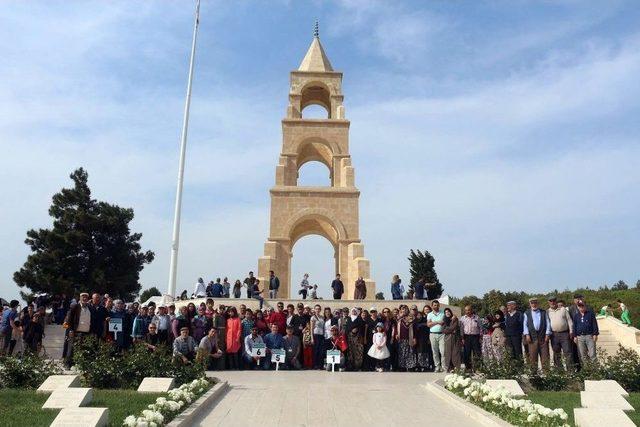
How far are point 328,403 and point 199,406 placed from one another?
1.99 metres

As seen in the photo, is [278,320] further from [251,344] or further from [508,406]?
[508,406]

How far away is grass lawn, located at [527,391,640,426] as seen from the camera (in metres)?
8.23

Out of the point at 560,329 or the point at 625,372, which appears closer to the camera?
the point at 625,372

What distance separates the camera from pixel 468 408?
26.9ft

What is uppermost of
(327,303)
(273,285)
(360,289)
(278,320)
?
(273,285)

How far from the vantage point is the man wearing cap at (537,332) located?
13.0 m

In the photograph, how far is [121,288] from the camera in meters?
35.0

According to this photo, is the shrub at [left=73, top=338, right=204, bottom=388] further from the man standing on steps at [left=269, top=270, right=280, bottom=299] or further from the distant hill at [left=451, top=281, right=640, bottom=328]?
the distant hill at [left=451, top=281, right=640, bottom=328]

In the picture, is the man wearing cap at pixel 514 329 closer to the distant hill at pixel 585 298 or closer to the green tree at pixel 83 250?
the distant hill at pixel 585 298

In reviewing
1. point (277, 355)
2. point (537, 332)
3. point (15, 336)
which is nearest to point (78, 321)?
point (15, 336)

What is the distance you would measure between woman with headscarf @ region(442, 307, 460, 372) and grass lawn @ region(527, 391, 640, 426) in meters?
3.62

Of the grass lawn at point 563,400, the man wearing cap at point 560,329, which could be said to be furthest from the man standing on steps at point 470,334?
the grass lawn at point 563,400

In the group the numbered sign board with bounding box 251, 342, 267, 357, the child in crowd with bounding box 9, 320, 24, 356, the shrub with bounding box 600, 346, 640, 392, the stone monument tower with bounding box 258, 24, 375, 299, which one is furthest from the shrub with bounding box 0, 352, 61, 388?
the stone monument tower with bounding box 258, 24, 375, 299

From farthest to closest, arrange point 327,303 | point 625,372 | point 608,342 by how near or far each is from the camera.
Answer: point 608,342, point 327,303, point 625,372
